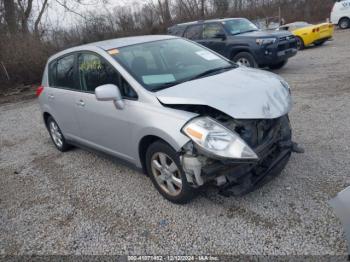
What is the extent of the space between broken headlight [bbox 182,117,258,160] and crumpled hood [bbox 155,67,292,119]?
19 centimetres

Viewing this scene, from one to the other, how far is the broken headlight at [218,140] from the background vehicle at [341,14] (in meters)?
20.7

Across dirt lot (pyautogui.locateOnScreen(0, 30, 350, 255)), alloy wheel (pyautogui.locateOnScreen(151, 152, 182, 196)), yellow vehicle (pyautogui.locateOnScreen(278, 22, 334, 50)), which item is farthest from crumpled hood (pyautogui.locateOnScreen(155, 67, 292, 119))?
yellow vehicle (pyautogui.locateOnScreen(278, 22, 334, 50))

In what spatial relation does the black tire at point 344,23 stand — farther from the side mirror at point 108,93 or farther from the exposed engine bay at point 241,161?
the side mirror at point 108,93

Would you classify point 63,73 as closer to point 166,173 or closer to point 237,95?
point 166,173

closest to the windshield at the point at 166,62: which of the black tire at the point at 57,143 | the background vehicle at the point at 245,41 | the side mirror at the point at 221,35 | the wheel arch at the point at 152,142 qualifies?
the wheel arch at the point at 152,142

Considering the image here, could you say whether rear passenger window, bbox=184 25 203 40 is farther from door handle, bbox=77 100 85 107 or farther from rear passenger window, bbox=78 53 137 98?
door handle, bbox=77 100 85 107

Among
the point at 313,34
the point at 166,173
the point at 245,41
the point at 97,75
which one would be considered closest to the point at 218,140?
the point at 166,173

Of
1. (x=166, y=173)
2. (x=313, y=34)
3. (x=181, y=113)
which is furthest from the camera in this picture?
(x=313, y=34)

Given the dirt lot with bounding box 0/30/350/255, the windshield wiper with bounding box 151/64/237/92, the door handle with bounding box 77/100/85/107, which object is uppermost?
the windshield wiper with bounding box 151/64/237/92

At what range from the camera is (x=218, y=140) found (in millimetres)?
2762

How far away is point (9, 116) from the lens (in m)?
9.12

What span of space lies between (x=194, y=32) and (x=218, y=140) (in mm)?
8880

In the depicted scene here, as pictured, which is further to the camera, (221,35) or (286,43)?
(221,35)

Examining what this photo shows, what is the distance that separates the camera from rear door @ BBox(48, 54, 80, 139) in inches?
175
